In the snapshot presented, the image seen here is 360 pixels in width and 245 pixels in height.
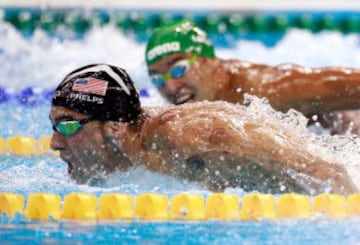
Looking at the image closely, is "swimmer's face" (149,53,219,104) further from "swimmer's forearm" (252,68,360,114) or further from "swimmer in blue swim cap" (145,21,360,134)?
"swimmer's forearm" (252,68,360,114)

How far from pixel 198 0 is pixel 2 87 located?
8.90 ft

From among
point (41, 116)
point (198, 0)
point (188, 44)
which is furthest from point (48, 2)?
point (188, 44)

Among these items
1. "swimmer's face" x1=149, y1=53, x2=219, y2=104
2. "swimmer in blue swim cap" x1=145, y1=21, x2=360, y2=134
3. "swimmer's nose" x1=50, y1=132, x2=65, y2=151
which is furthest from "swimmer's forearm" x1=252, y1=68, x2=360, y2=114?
"swimmer's nose" x1=50, y1=132, x2=65, y2=151

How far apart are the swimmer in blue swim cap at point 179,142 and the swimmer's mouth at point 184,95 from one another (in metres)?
0.77

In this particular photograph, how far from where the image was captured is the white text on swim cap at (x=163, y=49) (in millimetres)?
4289

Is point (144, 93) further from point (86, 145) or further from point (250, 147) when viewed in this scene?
point (250, 147)

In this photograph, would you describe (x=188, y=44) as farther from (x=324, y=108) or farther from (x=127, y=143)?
(x=127, y=143)

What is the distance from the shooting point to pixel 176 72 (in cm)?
421

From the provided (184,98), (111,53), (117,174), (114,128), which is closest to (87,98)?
(114,128)

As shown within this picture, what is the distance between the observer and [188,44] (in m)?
4.34

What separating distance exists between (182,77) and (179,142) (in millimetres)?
1091

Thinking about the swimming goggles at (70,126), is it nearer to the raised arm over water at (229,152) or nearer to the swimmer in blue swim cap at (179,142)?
the swimmer in blue swim cap at (179,142)

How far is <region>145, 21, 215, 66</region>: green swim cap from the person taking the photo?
430 cm

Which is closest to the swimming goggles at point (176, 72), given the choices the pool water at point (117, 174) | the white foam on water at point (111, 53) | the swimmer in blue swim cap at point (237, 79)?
the swimmer in blue swim cap at point (237, 79)
